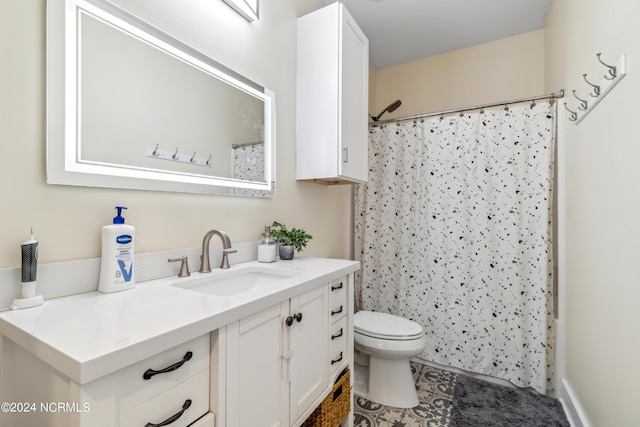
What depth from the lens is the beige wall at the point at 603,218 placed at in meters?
1.03

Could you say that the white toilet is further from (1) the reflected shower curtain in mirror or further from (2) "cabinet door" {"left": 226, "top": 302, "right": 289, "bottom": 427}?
(2) "cabinet door" {"left": 226, "top": 302, "right": 289, "bottom": 427}

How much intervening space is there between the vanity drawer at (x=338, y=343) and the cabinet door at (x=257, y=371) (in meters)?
0.35

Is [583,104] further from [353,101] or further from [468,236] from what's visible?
[353,101]

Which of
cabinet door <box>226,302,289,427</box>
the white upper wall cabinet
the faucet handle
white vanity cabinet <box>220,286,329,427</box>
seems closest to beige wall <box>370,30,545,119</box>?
the white upper wall cabinet

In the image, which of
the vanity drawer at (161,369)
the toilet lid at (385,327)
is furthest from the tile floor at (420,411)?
the vanity drawer at (161,369)

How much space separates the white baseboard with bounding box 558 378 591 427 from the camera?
1492mm

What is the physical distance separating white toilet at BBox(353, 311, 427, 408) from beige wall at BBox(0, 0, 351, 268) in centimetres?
65

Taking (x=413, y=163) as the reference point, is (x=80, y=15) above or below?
above

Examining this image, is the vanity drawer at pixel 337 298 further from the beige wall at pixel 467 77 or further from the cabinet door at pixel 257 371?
the beige wall at pixel 467 77

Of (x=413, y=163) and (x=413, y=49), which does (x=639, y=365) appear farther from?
(x=413, y=49)

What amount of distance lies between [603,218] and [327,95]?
4.68 ft

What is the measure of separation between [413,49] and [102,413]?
305cm

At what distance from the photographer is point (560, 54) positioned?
6.31 ft

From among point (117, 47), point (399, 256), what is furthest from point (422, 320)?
point (117, 47)
